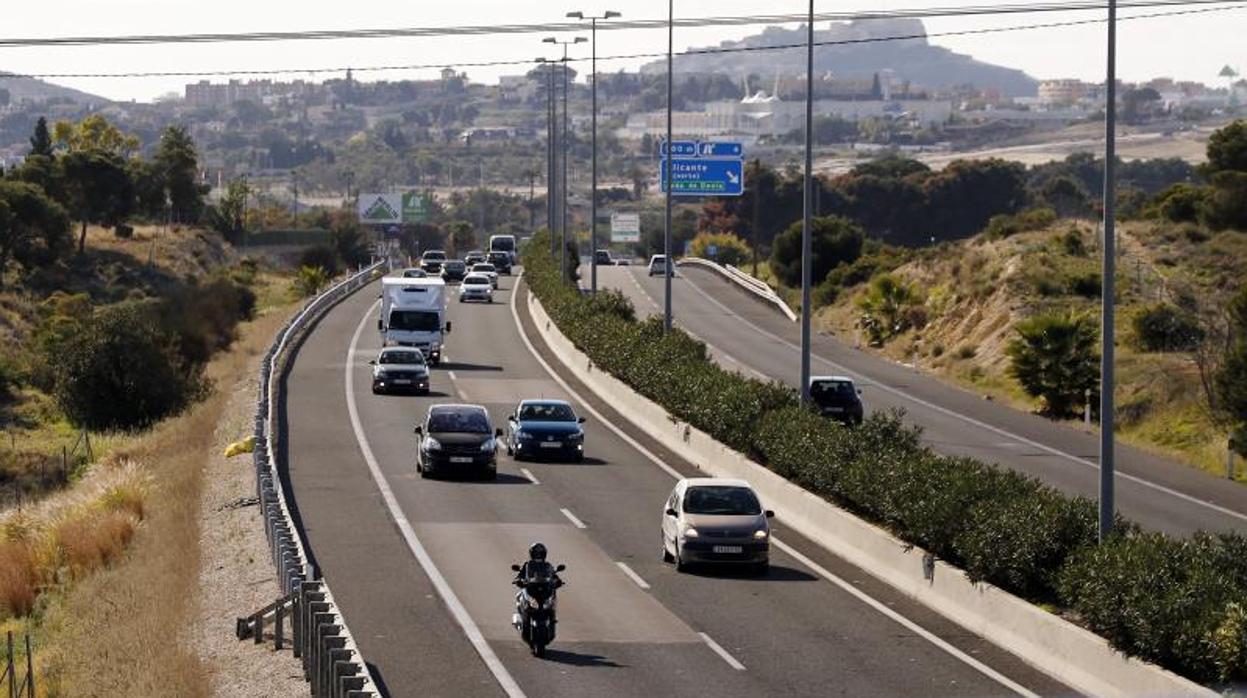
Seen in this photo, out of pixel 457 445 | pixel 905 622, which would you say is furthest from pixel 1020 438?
pixel 905 622

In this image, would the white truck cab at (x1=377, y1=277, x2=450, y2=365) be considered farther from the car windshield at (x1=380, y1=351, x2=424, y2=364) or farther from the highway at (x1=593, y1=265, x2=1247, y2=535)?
the highway at (x1=593, y1=265, x2=1247, y2=535)

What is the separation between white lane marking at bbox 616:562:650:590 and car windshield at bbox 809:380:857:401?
1959 cm

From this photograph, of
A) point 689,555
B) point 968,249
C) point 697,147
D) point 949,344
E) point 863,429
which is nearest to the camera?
point 689,555

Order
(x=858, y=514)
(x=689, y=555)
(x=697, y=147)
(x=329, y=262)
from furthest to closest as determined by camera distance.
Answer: (x=329, y=262)
(x=697, y=147)
(x=858, y=514)
(x=689, y=555)

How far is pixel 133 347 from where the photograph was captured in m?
68.4

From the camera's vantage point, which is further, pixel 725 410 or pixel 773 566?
pixel 725 410

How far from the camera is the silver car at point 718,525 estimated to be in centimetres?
3089

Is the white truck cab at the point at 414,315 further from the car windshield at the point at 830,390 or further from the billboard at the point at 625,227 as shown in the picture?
the billboard at the point at 625,227

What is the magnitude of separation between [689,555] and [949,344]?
4496 cm

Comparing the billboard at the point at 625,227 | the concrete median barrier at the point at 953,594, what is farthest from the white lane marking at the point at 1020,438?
the billboard at the point at 625,227

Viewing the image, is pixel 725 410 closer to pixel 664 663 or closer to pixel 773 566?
pixel 773 566

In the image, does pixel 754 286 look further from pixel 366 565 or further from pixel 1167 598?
pixel 1167 598

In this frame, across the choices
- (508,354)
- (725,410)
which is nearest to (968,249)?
(508,354)

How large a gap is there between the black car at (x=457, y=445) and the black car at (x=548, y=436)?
301cm
